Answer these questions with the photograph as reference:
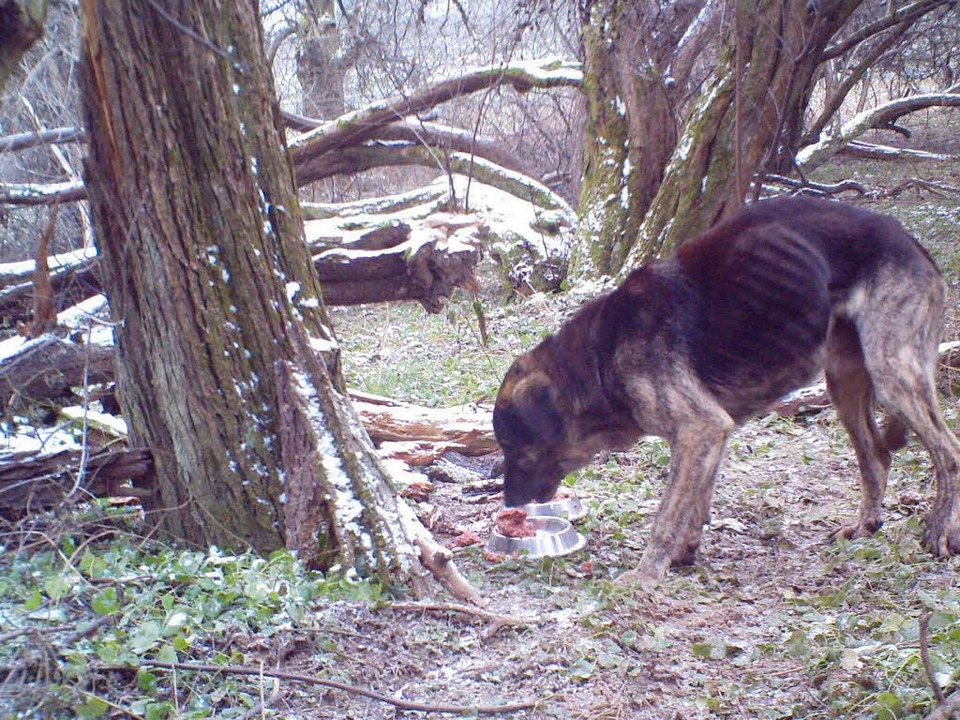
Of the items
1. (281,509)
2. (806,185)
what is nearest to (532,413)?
(281,509)

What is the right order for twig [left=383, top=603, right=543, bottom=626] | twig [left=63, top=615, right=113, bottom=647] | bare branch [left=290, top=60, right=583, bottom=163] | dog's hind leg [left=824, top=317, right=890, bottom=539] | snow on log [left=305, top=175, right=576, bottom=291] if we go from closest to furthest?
twig [left=63, top=615, right=113, bottom=647]
twig [left=383, top=603, right=543, bottom=626]
dog's hind leg [left=824, top=317, right=890, bottom=539]
snow on log [left=305, top=175, right=576, bottom=291]
bare branch [left=290, top=60, right=583, bottom=163]

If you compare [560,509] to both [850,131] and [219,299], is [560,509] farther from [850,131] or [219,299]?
[850,131]

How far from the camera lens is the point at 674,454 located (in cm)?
505

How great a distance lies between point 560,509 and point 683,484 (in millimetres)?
1194

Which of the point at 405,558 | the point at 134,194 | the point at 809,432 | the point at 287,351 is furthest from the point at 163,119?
the point at 809,432

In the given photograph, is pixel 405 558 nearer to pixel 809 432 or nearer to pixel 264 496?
pixel 264 496

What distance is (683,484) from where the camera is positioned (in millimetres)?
4988

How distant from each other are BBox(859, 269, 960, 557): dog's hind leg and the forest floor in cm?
58

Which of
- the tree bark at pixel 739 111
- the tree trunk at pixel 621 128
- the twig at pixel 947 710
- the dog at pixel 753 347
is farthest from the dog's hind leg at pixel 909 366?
the tree trunk at pixel 621 128

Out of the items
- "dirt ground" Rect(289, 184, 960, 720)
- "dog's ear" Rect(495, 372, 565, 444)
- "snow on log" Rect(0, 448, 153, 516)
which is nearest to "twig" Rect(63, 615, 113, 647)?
"dirt ground" Rect(289, 184, 960, 720)

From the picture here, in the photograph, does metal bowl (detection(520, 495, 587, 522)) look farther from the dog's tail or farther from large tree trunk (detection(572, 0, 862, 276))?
large tree trunk (detection(572, 0, 862, 276))

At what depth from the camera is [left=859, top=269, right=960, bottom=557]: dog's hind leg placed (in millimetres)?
4918

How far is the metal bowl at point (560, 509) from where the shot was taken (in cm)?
593

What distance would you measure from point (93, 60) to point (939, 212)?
422 inches
